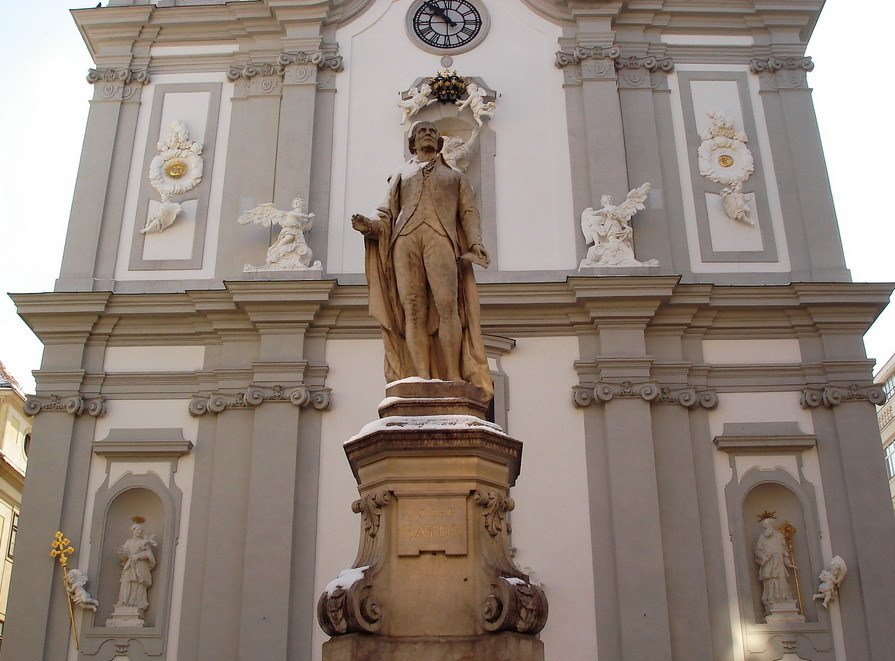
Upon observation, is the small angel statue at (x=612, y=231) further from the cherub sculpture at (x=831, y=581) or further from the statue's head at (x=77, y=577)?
the statue's head at (x=77, y=577)

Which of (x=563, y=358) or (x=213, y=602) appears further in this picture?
(x=563, y=358)

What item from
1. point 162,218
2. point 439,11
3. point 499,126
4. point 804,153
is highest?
point 439,11

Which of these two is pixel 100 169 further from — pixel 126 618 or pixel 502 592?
pixel 502 592

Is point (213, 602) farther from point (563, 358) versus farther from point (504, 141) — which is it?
point (504, 141)

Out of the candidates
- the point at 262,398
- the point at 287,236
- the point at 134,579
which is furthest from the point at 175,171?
the point at 134,579

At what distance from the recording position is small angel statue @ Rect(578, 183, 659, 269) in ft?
50.2

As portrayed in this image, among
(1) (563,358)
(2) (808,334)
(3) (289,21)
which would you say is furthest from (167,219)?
(2) (808,334)

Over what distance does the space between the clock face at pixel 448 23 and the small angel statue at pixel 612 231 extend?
405 centimetres

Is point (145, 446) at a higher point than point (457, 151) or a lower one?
lower

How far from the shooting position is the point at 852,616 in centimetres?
1338

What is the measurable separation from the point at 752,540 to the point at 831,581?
1.15 meters

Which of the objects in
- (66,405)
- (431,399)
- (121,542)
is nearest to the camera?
(431,399)

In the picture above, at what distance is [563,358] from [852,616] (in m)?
5.07

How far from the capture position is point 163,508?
14.3m
